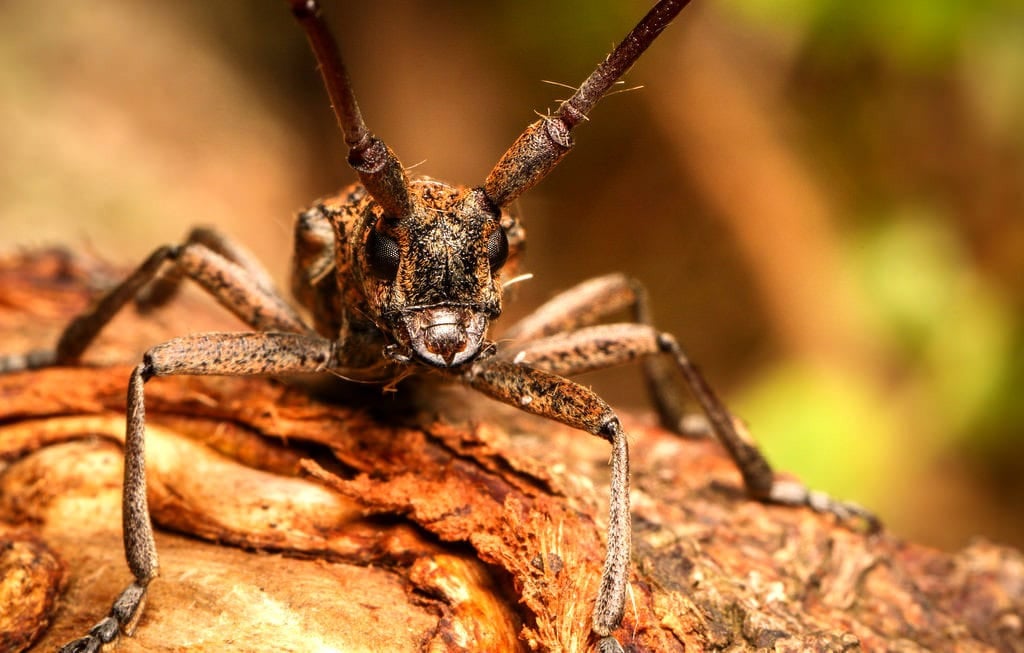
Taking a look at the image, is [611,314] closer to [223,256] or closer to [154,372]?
[223,256]

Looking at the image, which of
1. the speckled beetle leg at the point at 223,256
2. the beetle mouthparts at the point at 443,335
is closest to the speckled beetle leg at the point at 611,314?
the beetle mouthparts at the point at 443,335

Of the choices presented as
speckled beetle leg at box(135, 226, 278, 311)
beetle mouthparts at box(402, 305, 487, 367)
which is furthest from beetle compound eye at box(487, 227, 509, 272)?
speckled beetle leg at box(135, 226, 278, 311)

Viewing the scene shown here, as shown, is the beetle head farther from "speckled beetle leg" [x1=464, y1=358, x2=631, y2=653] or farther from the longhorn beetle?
"speckled beetle leg" [x1=464, y1=358, x2=631, y2=653]

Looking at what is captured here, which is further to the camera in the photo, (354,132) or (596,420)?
(596,420)

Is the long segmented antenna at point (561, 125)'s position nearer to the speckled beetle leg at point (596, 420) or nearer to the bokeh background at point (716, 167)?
the speckled beetle leg at point (596, 420)

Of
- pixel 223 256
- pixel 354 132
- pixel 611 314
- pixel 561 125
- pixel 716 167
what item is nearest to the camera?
pixel 354 132

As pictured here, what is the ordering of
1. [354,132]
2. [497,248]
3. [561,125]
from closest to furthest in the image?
1. [354,132]
2. [561,125]
3. [497,248]

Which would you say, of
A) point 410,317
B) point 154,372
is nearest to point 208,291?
point 154,372
